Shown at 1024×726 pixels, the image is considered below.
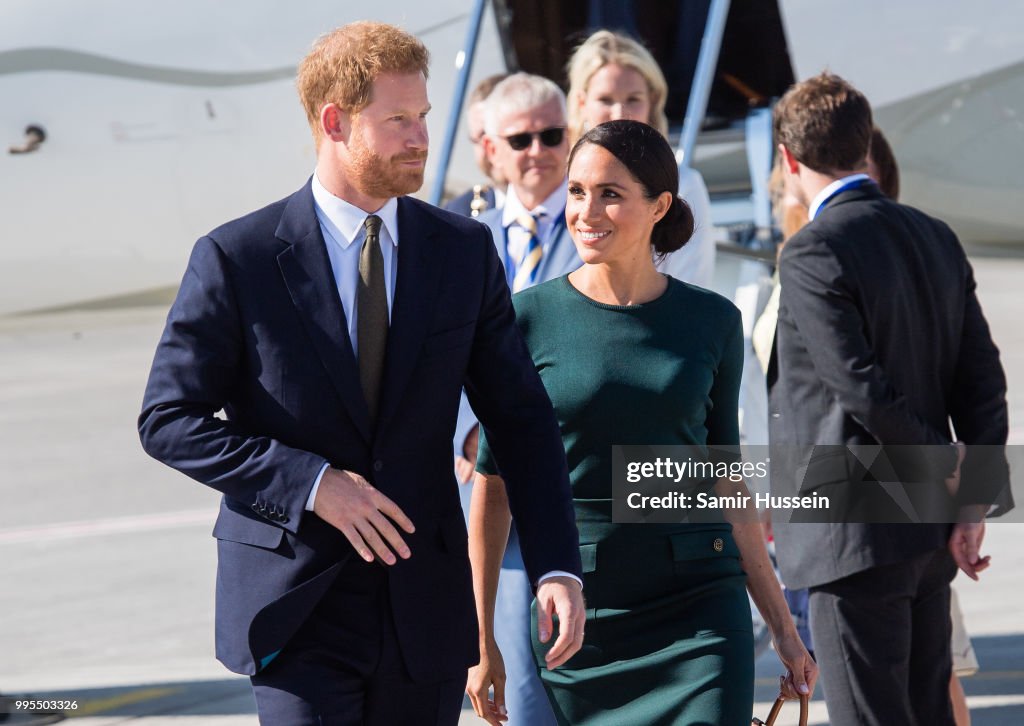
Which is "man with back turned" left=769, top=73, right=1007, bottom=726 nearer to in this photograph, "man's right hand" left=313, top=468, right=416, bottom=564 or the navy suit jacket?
the navy suit jacket

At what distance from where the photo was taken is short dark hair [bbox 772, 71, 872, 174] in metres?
2.68

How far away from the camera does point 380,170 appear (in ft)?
6.47

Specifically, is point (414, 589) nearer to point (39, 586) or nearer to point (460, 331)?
point (460, 331)

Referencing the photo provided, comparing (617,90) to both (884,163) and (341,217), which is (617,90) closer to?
(884,163)

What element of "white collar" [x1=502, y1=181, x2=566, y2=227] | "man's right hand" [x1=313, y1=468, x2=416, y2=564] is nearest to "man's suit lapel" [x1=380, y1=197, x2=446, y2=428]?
"man's right hand" [x1=313, y1=468, x2=416, y2=564]

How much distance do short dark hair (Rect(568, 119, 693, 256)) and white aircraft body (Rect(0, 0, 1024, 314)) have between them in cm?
733

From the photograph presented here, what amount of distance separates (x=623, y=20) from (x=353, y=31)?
17.5ft

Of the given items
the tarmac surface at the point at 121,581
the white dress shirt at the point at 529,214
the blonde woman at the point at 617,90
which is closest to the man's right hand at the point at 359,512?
the white dress shirt at the point at 529,214

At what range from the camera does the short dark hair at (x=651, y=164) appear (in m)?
2.46

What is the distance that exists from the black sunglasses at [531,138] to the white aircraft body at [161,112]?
6.57 m

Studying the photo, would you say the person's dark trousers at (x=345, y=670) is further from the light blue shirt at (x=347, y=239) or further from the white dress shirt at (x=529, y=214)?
the white dress shirt at (x=529, y=214)

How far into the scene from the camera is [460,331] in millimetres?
2033

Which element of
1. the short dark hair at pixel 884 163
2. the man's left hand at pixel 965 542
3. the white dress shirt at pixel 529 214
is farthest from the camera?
the short dark hair at pixel 884 163

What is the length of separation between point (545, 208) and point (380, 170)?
128 centimetres
